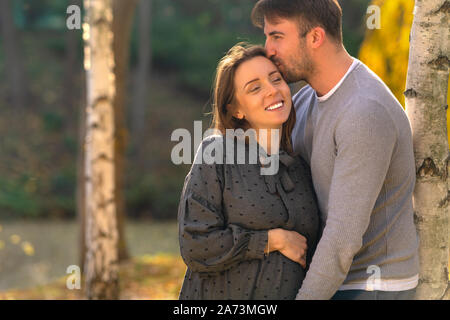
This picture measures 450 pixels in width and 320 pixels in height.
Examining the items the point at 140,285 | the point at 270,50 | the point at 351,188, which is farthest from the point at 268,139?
the point at 140,285

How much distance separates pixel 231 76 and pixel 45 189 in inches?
439

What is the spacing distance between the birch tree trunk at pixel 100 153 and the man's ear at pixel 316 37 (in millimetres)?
2670

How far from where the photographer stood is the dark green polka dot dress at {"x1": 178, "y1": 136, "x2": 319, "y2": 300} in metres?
2.17

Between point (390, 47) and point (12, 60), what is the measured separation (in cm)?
1201

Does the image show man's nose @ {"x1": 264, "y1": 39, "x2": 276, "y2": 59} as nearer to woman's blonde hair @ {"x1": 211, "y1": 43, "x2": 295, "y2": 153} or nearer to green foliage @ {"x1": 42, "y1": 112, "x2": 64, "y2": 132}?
woman's blonde hair @ {"x1": 211, "y1": 43, "x2": 295, "y2": 153}

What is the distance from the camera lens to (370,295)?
7.19 feet

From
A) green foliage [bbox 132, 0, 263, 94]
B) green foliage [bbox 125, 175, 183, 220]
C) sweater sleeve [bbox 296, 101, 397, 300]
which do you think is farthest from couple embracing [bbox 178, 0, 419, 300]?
green foliage [bbox 132, 0, 263, 94]

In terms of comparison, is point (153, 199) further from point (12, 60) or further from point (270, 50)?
point (270, 50)

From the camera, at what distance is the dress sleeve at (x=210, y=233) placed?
216 cm

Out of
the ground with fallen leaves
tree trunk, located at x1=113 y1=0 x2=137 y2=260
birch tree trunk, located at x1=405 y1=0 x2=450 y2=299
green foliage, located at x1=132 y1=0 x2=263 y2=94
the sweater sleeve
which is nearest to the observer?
the sweater sleeve

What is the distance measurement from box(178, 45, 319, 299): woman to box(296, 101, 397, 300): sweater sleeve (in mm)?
150

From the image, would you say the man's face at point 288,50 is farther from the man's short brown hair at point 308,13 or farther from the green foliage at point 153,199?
the green foliage at point 153,199
